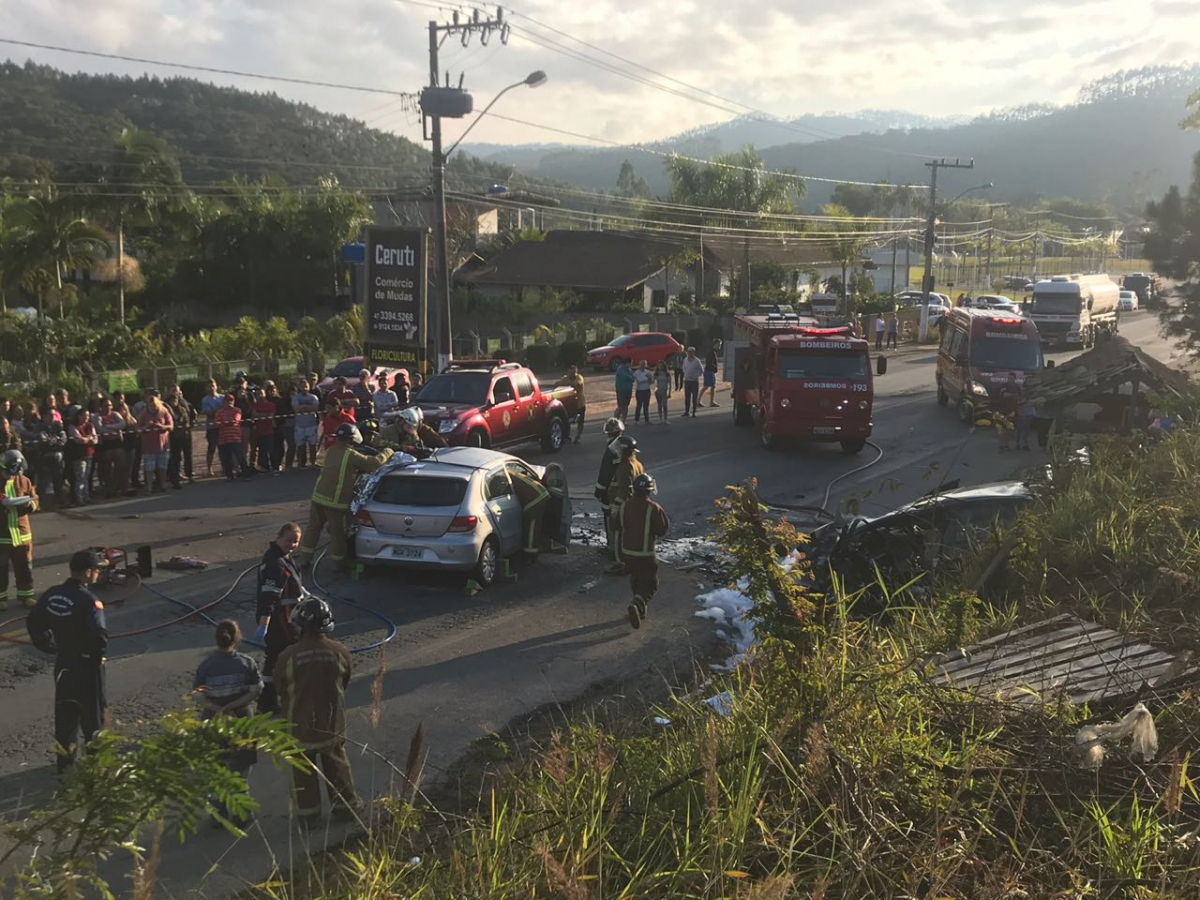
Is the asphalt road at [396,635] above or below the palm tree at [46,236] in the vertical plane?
below

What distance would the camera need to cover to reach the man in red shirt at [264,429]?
60.5 ft

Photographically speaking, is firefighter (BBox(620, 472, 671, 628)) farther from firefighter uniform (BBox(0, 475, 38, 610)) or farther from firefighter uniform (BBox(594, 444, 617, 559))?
firefighter uniform (BBox(0, 475, 38, 610))

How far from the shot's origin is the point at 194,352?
28047 millimetres

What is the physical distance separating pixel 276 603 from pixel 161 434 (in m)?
9.92

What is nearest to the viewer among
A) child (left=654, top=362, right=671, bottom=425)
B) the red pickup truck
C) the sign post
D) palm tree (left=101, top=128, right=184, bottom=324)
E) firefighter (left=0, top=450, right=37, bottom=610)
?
firefighter (left=0, top=450, right=37, bottom=610)

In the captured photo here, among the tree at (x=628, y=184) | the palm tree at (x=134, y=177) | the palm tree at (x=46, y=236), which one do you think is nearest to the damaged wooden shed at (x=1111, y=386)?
the palm tree at (x=46, y=236)

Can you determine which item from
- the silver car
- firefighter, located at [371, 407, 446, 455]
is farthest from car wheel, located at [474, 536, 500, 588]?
firefighter, located at [371, 407, 446, 455]

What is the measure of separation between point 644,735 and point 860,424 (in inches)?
577

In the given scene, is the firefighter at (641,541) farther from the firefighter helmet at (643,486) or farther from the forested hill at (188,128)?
the forested hill at (188,128)

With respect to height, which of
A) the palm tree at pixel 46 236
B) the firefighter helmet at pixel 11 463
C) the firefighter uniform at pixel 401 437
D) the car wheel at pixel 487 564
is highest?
the palm tree at pixel 46 236

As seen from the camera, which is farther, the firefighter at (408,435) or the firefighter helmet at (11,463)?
the firefighter at (408,435)

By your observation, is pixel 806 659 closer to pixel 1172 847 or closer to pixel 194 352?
pixel 1172 847

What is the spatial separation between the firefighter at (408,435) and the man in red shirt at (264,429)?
8.77ft

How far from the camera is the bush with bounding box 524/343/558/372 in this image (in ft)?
124
